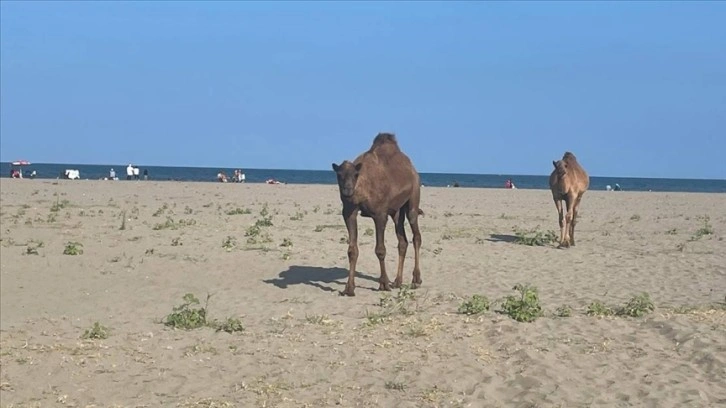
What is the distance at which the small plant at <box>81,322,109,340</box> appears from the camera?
10852mm

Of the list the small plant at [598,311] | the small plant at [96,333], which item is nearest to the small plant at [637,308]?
the small plant at [598,311]

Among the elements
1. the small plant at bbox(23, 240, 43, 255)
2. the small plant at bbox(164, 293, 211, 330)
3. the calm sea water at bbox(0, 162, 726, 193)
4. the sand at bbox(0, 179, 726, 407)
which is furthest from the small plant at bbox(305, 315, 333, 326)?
the calm sea water at bbox(0, 162, 726, 193)

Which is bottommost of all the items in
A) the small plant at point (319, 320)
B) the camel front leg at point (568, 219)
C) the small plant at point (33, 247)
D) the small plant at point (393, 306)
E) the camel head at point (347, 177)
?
the small plant at point (319, 320)

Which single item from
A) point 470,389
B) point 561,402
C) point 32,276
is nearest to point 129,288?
point 32,276

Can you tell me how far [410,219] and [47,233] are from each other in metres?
9.48

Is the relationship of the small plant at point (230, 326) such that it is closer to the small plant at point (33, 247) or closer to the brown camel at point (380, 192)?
the brown camel at point (380, 192)

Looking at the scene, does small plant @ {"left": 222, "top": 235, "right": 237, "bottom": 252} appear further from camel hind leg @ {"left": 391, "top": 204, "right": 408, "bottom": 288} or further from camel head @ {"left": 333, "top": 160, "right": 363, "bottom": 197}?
camel head @ {"left": 333, "top": 160, "right": 363, "bottom": 197}

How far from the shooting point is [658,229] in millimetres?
24594

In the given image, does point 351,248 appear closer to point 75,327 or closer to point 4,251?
point 75,327

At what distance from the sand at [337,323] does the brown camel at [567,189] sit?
0.58m

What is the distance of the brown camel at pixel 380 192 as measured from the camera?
41.4 feet

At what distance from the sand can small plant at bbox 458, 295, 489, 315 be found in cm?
12

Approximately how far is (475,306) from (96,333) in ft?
15.9

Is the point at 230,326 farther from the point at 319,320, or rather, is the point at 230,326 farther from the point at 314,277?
the point at 314,277
